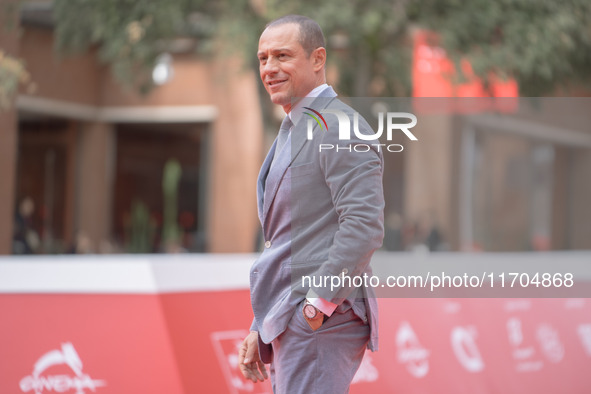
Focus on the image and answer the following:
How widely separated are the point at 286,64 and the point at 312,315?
30.5 inches

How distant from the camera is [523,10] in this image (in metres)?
11.6

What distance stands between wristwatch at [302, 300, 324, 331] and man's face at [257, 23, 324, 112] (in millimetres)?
664

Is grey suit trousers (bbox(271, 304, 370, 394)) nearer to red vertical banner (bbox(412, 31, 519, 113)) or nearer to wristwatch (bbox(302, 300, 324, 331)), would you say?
wristwatch (bbox(302, 300, 324, 331))

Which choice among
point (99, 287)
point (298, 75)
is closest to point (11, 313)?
point (99, 287)

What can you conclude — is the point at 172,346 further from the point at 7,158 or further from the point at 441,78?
the point at 7,158

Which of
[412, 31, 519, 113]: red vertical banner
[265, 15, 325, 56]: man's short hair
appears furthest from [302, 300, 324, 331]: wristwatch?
[412, 31, 519, 113]: red vertical banner

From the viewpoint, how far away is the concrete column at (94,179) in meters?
19.3

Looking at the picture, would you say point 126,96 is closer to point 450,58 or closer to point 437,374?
point 450,58

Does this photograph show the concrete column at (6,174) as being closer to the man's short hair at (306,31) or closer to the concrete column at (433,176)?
the concrete column at (433,176)

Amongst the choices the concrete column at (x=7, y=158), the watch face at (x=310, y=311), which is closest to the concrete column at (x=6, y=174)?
the concrete column at (x=7, y=158)

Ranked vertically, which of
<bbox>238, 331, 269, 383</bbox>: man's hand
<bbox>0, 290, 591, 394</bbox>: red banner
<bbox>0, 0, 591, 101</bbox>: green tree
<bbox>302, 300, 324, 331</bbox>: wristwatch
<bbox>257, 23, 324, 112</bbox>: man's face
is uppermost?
<bbox>0, 0, 591, 101</bbox>: green tree

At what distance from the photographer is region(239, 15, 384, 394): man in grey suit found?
255 cm

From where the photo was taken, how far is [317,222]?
2.65 meters

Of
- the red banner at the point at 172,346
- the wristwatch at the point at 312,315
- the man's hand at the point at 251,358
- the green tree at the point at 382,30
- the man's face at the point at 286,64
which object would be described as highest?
the green tree at the point at 382,30
